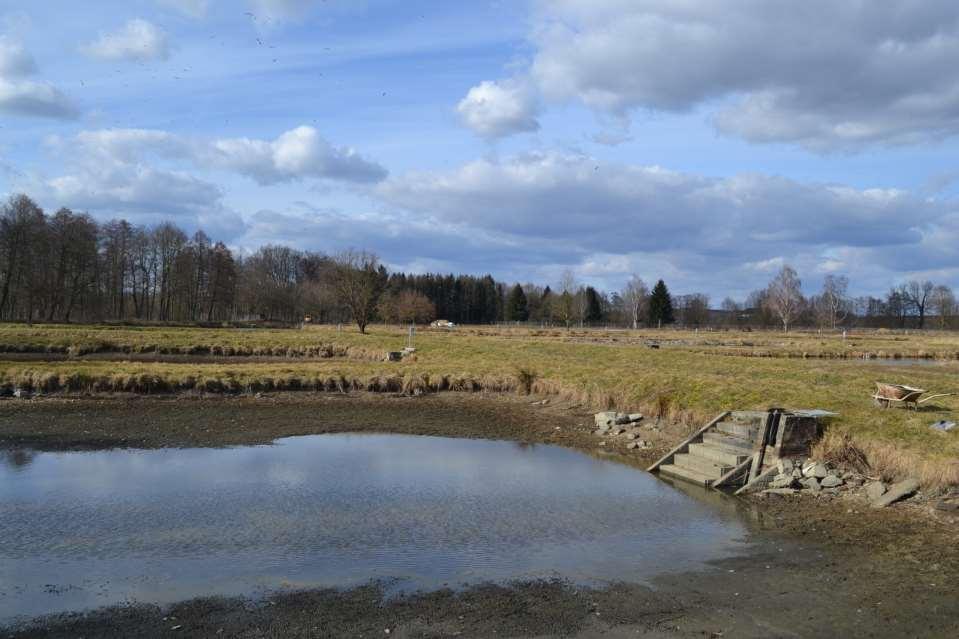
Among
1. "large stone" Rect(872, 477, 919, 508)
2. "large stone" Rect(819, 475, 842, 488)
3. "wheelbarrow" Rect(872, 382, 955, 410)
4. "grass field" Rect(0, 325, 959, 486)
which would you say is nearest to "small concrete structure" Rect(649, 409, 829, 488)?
"grass field" Rect(0, 325, 959, 486)

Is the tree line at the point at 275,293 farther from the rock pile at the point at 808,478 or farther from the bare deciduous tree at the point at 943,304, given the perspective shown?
the rock pile at the point at 808,478

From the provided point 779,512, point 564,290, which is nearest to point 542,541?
point 779,512

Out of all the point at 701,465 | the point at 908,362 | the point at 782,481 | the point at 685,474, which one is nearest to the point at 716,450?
the point at 701,465

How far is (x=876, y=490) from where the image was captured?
47.5 feet

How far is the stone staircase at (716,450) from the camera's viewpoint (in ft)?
55.2

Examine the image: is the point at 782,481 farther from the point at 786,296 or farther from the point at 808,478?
the point at 786,296

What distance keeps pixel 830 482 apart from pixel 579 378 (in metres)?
14.5

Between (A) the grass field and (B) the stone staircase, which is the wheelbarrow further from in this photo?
(B) the stone staircase

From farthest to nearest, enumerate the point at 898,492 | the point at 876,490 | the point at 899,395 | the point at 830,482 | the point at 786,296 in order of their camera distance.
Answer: the point at 786,296 → the point at 899,395 → the point at 830,482 → the point at 876,490 → the point at 898,492

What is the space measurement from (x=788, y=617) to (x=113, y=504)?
11.9 m

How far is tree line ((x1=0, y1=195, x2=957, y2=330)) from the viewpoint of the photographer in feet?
239

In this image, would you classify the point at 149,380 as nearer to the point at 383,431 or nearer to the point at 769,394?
the point at 383,431

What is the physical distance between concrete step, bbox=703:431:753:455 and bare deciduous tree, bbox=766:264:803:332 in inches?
3664

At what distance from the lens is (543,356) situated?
40781 mm
